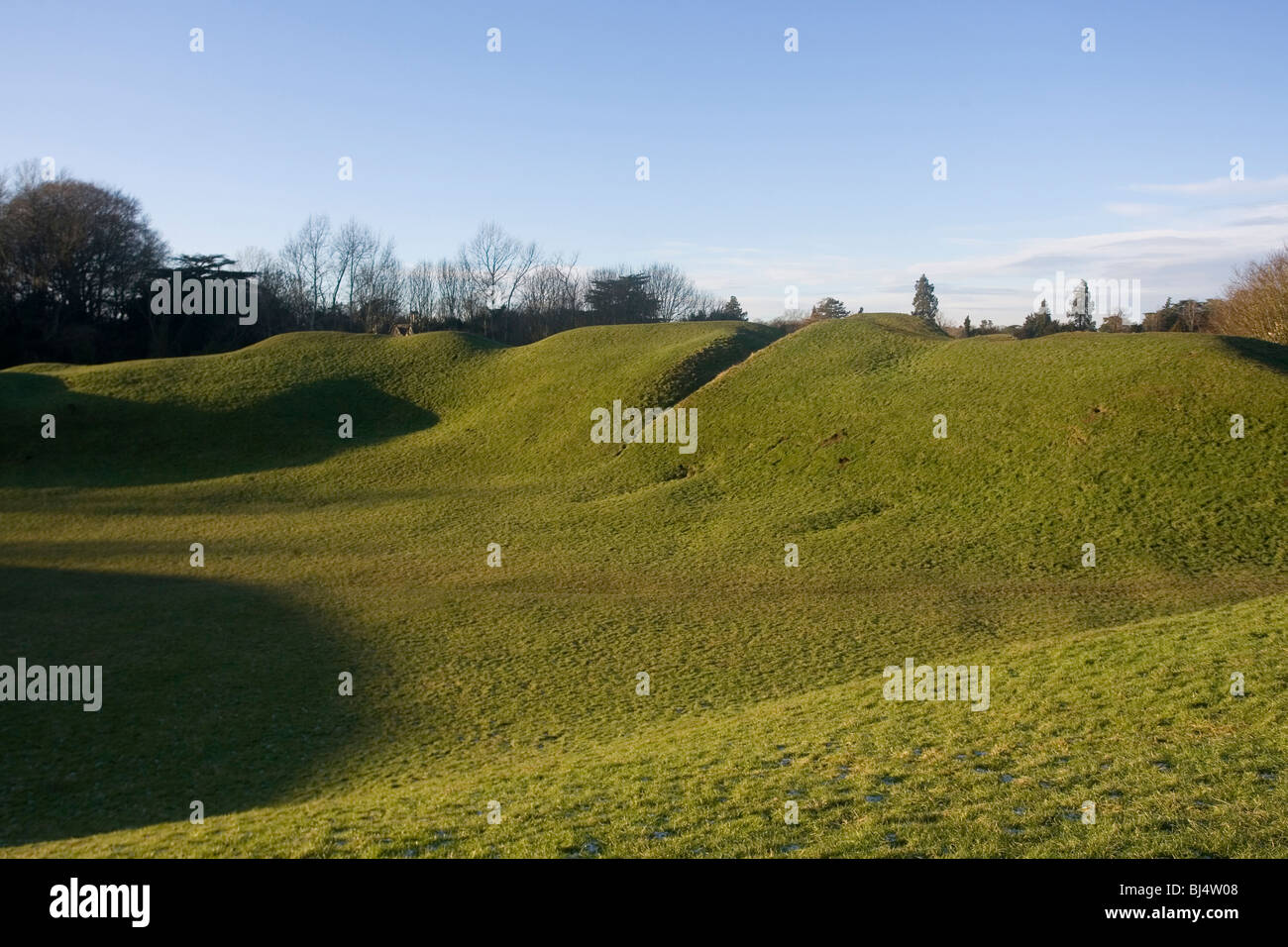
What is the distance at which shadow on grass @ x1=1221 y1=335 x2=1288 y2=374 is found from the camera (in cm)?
3438

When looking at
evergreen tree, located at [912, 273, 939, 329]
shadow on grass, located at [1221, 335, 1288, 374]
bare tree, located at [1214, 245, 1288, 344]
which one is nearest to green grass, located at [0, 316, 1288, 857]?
shadow on grass, located at [1221, 335, 1288, 374]

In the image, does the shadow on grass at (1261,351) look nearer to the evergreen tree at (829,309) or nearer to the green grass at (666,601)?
the green grass at (666,601)

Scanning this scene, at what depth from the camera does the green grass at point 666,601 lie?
9180mm

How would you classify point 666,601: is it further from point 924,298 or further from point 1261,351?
point 924,298

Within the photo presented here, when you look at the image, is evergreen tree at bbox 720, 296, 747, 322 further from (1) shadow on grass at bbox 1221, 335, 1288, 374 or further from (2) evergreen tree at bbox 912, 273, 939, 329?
(1) shadow on grass at bbox 1221, 335, 1288, 374

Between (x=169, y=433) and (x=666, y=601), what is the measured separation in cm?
3345

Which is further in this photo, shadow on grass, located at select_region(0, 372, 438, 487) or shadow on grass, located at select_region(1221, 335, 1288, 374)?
shadow on grass, located at select_region(0, 372, 438, 487)

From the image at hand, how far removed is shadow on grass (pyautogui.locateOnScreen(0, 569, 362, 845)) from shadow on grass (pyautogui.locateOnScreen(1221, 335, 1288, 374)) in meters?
35.6

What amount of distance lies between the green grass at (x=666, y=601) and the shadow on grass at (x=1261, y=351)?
41 centimetres

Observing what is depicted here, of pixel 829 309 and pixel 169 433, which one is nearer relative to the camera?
pixel 169 433

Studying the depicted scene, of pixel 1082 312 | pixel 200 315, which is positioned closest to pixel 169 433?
pixel 200 315

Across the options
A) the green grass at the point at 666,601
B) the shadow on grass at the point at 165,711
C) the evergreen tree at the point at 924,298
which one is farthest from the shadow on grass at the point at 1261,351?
the evergreen tree at the point at 924,298

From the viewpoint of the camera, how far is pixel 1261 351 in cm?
3597
